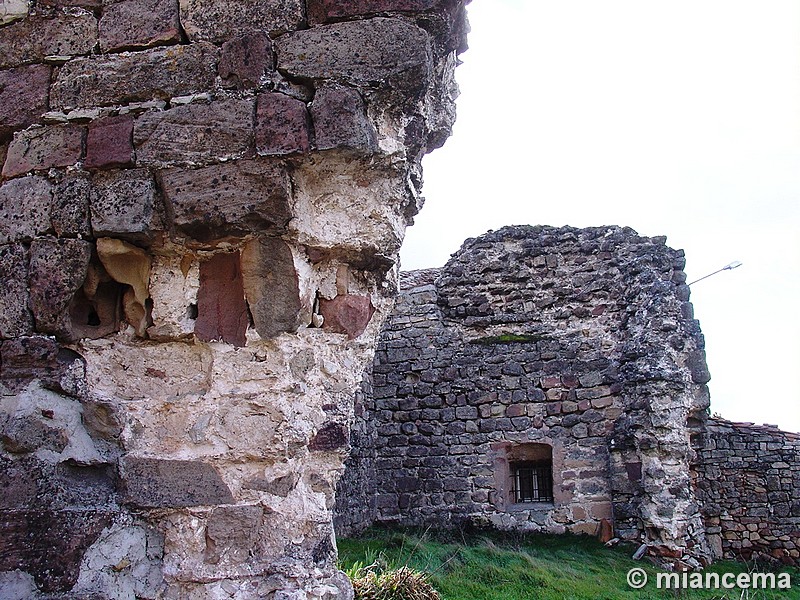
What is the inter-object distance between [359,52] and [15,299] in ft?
4.86

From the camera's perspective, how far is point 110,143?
2.68 meters

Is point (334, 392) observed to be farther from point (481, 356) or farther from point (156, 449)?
point (481, 356)

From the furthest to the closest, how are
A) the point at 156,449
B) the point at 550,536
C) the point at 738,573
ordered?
1. the point at 550,536
2. the point at 738,573
3. the point at 156,449

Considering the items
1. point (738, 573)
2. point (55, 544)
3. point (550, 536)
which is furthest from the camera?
point (550, 536)

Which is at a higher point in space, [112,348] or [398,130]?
[398,130]

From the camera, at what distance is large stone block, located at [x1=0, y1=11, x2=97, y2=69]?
112 inches

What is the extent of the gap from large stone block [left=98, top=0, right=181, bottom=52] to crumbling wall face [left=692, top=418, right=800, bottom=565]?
8418 millimetres

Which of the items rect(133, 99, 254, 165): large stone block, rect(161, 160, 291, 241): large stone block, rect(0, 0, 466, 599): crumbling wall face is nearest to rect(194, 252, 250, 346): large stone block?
rect(0, 0, 466, 599): crumbling wall face

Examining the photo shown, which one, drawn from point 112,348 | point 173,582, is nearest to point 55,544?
point 173,582

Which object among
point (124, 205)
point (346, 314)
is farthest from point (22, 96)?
point (346, 314)

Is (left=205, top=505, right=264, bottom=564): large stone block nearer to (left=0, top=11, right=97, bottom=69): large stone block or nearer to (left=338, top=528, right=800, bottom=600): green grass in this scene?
(left=0, top=11, right=97, bottom=69): large stone block

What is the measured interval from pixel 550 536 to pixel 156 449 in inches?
285

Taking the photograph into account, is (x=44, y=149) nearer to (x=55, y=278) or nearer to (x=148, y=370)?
(x=55, y=278)

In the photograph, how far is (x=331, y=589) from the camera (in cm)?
246
